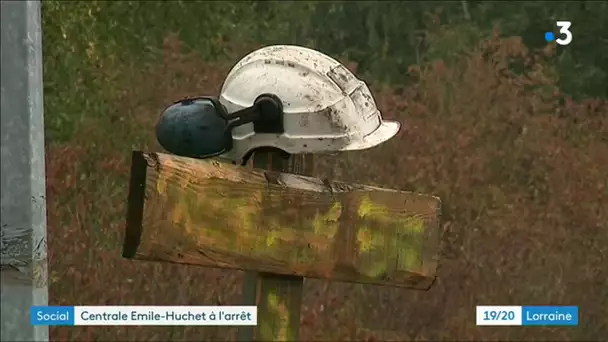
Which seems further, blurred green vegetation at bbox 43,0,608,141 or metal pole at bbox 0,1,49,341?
blurred green vegetation at bbox 43,0,608,141

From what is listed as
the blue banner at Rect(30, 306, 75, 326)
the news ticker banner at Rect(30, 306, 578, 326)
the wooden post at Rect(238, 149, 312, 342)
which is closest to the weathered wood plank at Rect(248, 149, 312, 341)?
the wooden post at Rect(238, 149, 312, 342)

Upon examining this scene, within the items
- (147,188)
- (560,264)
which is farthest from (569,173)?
(147,188)

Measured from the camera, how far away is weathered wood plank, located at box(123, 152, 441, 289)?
790 mm

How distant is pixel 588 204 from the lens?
1706 mm

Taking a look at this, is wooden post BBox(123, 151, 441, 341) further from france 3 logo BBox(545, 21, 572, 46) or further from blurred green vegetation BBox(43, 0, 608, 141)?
france 3 logo BBox(545, 21, 572, 46)

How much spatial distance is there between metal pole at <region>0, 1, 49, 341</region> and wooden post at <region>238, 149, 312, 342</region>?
1.33 ft

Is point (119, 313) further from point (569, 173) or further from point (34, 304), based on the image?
point (569, 173)

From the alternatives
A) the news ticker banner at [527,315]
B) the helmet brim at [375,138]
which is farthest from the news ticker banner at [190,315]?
the helmet brim at [375,138]

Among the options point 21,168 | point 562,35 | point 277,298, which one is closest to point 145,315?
point 21,168

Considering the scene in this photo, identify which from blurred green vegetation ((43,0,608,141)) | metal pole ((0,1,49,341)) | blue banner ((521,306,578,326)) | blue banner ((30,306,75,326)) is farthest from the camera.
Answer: blue banner ((521,306,578,326))

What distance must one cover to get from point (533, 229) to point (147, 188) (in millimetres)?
1225

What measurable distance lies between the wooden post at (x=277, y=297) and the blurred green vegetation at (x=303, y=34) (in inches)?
30.3

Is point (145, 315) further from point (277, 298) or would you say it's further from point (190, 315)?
point (277, 298)

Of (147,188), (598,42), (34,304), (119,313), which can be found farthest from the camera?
(119,313)
